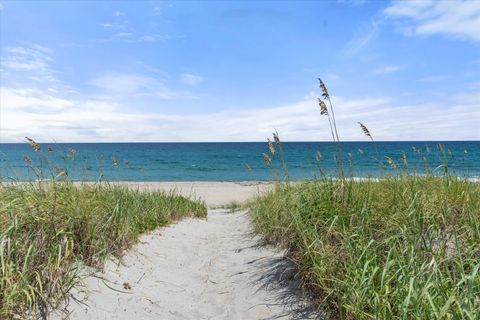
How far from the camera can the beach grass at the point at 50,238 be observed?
3.52m

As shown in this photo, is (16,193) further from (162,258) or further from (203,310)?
(203,310)

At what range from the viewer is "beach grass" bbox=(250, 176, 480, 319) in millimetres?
3283

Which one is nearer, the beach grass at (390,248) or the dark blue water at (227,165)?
the beach grass at (390,248)

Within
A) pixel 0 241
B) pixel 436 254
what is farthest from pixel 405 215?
pixel 0 241

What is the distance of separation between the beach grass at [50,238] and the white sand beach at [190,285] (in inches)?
10.9

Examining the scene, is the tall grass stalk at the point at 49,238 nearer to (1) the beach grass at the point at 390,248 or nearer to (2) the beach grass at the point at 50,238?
(2) the beach grass at the point at 50,238

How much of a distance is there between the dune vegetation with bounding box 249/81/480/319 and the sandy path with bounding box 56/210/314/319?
18.3 inches

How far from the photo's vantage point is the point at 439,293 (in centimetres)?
326

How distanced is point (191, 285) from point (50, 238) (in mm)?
2354

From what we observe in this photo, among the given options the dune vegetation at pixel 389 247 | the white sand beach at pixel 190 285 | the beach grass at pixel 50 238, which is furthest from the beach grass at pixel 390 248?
the beach grass at pixel 50 238

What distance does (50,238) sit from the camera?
165 inches

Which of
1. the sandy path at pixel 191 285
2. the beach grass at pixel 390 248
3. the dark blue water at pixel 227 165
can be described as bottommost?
the sandy path at pixel 191 285

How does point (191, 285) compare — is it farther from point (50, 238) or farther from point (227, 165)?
point (227, 165)

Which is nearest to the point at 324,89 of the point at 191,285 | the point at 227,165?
the point at 191,285
